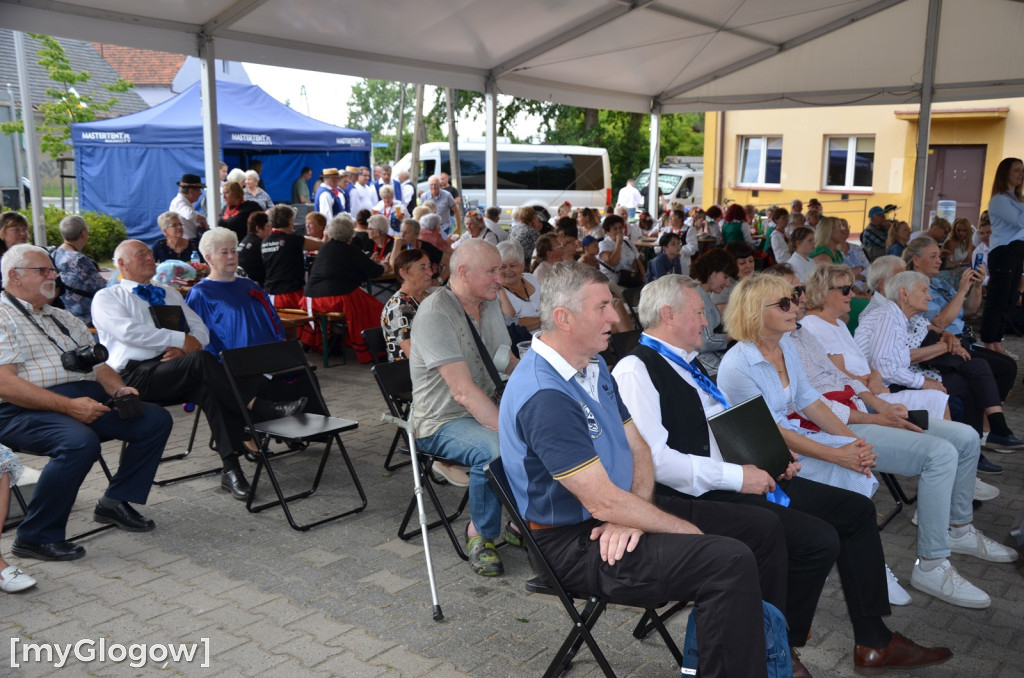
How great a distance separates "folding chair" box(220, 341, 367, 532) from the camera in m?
4.20

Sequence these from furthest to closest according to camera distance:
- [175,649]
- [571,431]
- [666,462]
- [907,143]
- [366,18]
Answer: [907,143] < [366,18] < [175,649] < [666,462] < [571,431]

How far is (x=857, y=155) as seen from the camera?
22391mm

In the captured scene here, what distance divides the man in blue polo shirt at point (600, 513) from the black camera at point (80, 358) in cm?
244

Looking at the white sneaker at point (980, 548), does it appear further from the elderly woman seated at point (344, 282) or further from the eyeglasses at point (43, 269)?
the elderly woman seated at point (344, 282)

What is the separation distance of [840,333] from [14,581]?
157 inches

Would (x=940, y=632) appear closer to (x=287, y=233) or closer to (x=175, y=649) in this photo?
(x=175, y=649)

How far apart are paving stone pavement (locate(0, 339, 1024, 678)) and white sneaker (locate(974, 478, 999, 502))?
0.27ft

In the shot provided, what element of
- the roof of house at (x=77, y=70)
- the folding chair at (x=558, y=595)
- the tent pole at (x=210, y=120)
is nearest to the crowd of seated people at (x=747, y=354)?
the folding chair at (x=558, y=595)

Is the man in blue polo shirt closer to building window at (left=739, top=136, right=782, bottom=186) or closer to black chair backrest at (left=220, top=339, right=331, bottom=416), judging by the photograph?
black chair backrest at (left=220, top=339, right=331, bottom=416)

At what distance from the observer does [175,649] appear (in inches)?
119

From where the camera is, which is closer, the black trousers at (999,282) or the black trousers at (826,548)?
the black trousers at (826,548)

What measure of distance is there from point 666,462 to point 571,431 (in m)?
0.62

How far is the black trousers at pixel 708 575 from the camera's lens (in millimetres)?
2260

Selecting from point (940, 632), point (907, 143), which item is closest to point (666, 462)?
point (940, 632)
